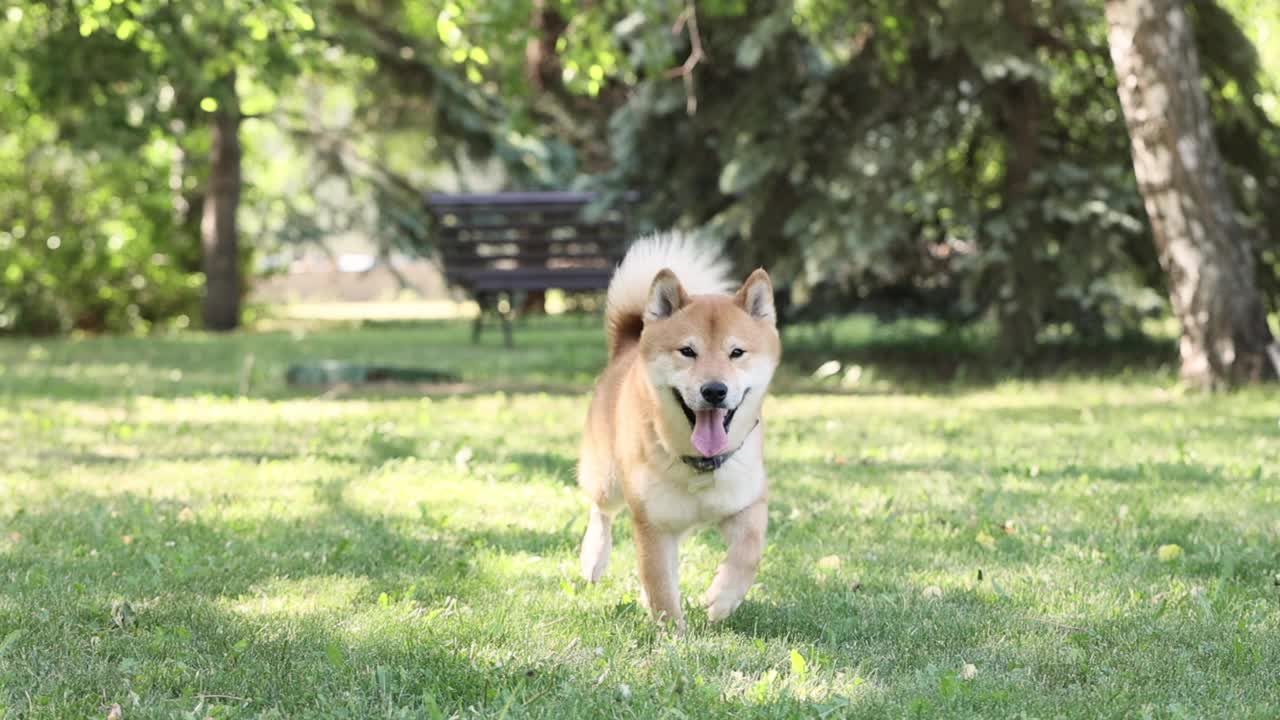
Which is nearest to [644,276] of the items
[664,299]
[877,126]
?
[664,299]

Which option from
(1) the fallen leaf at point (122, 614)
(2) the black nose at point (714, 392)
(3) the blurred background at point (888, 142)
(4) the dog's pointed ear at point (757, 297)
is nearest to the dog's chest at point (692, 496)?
(2) the black nose at point (714, 392)

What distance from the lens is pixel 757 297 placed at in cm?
415

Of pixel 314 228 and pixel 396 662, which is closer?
pixel 396 662

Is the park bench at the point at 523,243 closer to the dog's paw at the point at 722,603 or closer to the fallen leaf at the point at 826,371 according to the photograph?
the fallen leaf at the point at 826,371

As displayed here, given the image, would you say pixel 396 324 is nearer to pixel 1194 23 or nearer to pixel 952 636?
pixel 1194 23

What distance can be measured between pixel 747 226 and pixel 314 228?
12.6m

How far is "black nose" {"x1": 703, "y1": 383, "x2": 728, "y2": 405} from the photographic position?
12.4 ft

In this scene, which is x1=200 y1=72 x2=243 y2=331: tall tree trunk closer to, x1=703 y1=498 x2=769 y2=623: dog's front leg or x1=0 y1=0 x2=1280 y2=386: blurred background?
x1=0 y1=0 x2=1280 y2=386: blurred background

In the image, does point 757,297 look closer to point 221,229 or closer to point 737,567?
point 737,567

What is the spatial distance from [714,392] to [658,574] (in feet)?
1.73

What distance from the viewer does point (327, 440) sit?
25.6 ft

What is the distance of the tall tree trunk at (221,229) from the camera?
1964 centimetres

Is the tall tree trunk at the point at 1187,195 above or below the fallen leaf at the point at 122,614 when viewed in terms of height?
above

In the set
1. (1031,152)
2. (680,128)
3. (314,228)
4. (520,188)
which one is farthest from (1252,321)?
(314,228)
